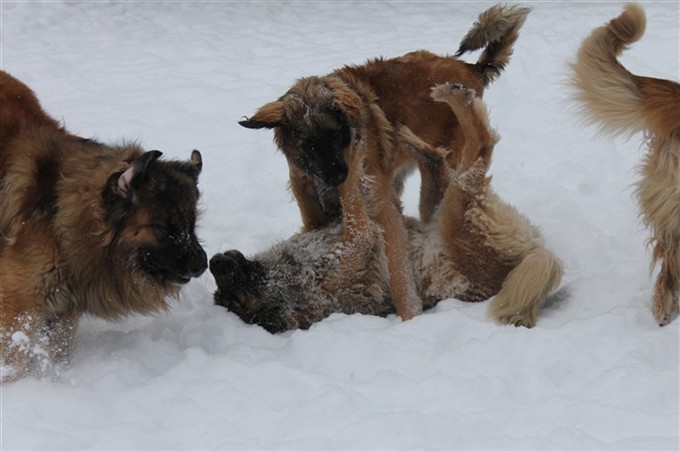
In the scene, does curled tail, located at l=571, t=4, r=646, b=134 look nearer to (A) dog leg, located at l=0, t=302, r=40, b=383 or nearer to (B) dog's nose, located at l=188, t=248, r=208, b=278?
(B) dog's nose, located at l=188, t=248, r=208, b=278

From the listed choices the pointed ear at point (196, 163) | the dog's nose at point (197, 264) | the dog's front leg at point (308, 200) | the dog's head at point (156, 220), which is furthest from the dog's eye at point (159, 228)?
the dog's front leg at point (308, 200)

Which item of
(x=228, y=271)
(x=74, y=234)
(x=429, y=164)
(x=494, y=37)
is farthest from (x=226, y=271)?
(x=494, y=37)

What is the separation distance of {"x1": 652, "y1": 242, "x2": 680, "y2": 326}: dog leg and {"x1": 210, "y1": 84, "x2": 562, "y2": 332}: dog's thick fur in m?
0.79

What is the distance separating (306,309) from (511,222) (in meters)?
1.54

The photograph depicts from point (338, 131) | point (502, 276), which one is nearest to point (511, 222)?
point (502, 276)

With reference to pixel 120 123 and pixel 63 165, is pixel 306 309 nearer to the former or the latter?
pixel 63 165

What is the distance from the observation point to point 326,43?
11141 mm

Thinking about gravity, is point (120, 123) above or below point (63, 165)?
below

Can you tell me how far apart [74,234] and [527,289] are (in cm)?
271

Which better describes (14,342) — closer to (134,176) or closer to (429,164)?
(134,176)

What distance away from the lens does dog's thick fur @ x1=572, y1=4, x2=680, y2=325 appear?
3859mm

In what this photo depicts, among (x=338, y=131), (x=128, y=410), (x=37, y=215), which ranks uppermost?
(x=338, y=131)

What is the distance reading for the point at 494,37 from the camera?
5.88 metres

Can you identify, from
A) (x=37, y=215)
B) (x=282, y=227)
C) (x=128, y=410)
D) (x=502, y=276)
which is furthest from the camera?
(x=282, y=227)
